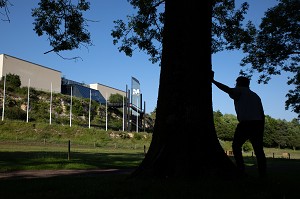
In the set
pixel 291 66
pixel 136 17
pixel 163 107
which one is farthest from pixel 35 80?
pixel 163 107

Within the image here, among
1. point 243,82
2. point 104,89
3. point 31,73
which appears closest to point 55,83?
point 31,73

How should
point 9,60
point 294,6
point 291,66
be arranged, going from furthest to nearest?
point 9,60
point 291,66
point 294,6

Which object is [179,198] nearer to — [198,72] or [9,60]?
[198,72]

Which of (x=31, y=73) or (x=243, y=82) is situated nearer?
(x=243, y=82)

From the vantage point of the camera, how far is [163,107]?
631cm

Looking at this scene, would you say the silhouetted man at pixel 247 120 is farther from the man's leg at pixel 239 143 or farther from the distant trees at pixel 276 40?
the distant trees at pixel 276 40

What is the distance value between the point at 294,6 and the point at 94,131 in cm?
4289

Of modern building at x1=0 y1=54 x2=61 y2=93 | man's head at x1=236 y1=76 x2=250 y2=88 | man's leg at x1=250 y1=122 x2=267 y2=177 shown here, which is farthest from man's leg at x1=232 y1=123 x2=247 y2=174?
modern building at x1=0 y1=54 x2=61 y2=93

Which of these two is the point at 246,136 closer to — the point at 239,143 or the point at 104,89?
the point at 239,143

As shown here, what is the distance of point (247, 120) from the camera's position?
21.4 feet

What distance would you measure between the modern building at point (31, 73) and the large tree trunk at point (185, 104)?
70881 mm

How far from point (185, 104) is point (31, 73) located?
82.8m

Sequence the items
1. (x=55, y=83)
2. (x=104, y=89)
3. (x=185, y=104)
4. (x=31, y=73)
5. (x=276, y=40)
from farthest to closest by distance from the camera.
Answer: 1. (x=104, y=89)
2. (x=55, y=83)
3. (x=31, y=73)
4. (x=276, y=40)
5. (x=185, y=104)

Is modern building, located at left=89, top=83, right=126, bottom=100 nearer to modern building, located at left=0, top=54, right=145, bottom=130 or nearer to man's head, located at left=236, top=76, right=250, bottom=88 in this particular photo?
modern building, located at left=0, top=54, right=145, bottom=130
